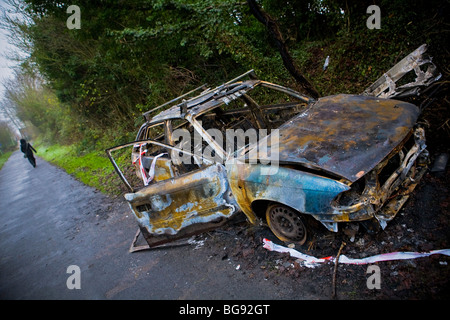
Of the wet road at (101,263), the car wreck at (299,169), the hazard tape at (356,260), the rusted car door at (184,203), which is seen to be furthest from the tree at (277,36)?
the wet road at (101,263)

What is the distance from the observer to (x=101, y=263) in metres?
3.67

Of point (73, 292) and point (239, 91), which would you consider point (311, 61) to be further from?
point (73, 292)

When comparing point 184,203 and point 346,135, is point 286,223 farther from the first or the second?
point 184,203

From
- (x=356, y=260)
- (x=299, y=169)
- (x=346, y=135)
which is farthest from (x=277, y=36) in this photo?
(x=356, y=260)

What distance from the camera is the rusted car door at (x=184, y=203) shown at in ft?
9.56

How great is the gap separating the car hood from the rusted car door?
2.30ft

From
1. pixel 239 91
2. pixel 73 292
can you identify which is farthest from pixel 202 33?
pixel 73 292

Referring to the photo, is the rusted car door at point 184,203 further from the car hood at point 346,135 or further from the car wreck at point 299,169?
the car hood at point 346,135

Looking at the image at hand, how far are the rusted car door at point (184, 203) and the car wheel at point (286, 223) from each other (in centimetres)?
45

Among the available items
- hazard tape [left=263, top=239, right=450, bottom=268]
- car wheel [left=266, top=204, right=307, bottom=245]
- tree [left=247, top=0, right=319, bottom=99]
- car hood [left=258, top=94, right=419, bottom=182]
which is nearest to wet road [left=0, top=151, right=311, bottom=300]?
hazard tape [left=263, top=239, right=450, bottom=268]

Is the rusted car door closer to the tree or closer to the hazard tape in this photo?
the hazard tape

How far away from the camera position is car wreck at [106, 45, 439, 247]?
2236 millimetres

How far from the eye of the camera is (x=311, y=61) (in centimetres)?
731

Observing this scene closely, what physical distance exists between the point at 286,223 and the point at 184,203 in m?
1.26
